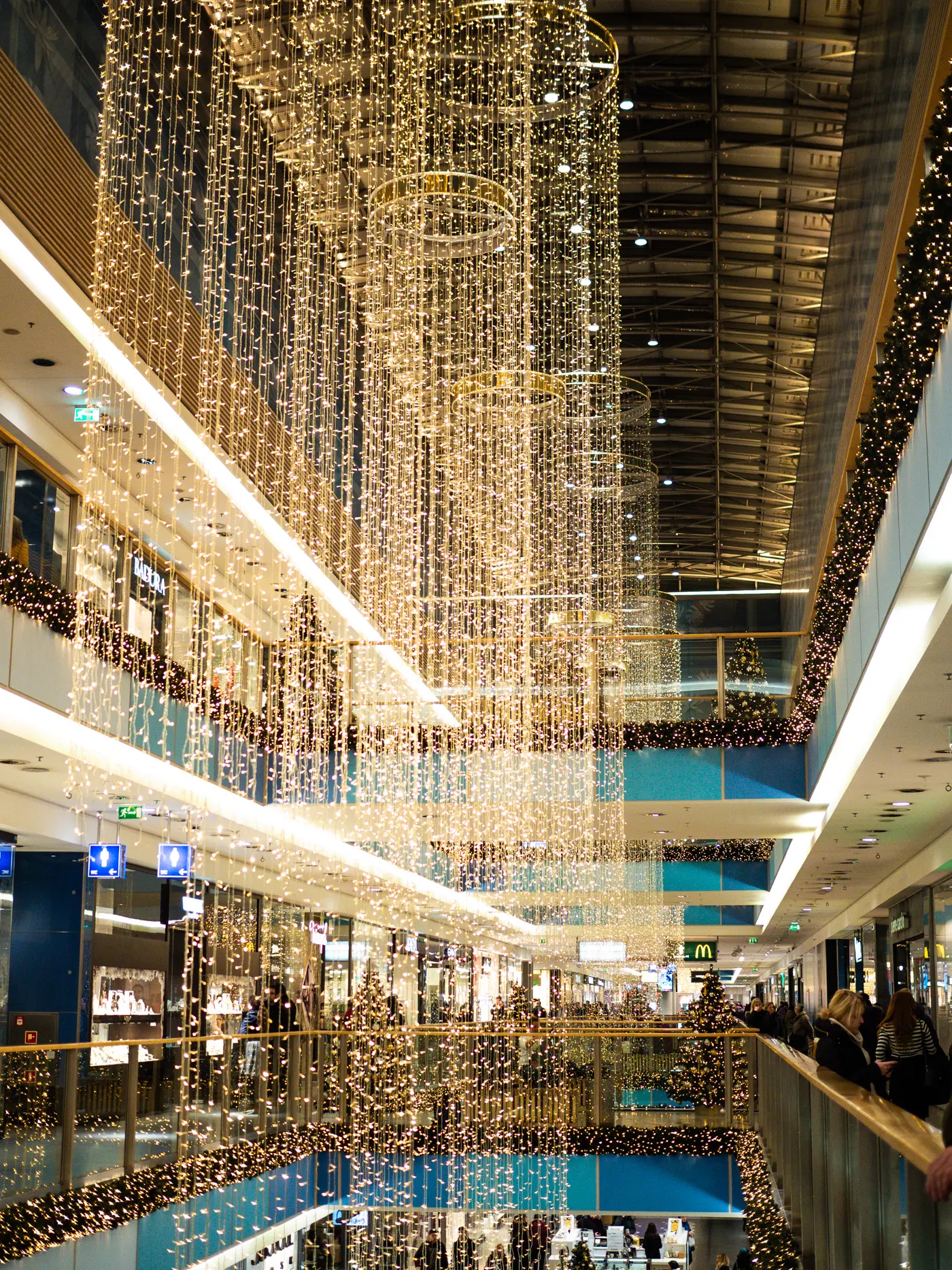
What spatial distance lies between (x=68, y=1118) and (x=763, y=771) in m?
8.93

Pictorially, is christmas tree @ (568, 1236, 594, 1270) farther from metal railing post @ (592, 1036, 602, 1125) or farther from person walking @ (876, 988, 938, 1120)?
person walking @ (876, 988, 938, 1120)

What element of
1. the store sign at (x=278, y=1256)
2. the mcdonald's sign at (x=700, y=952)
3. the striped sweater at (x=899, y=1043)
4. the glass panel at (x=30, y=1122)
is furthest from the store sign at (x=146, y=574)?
the mcdonald's sign at (x=700, y=952)

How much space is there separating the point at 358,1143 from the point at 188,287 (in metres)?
9.38

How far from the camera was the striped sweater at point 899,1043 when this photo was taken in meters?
7.38

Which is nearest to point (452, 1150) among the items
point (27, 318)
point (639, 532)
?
point (27, 318)

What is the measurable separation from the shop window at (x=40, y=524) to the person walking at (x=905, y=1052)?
8.19m

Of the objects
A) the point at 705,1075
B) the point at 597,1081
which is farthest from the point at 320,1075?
the point at 705,1075

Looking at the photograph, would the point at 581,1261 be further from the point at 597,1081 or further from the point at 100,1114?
the point at 100,1114

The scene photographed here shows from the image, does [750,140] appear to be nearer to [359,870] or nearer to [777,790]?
[777,790]

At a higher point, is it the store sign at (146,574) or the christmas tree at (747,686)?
the store sign at (146,574)

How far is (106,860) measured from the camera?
14266mm

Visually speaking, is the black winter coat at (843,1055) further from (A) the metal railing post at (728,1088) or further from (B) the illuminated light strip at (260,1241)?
(A) the metal railing post at (728,1088)

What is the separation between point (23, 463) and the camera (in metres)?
12.7

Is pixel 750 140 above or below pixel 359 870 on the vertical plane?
above
